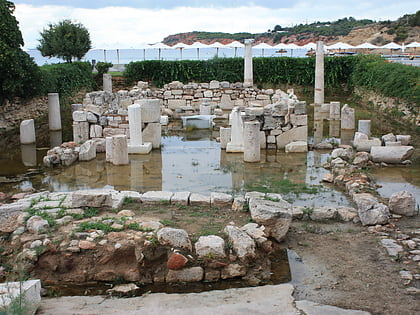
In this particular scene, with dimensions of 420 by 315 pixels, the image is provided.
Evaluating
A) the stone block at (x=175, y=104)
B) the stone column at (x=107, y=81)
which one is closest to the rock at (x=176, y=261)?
the stone block at (x=175, y=104)

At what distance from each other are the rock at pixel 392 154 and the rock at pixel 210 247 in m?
7.45

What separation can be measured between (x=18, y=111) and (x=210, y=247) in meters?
15.6

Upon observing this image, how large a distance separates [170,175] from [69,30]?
2143 centimetres

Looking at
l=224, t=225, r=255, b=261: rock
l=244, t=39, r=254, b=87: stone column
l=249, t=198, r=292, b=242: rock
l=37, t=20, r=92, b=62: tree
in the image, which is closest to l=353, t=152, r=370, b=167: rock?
l=249, t=198, r=292, b=242: rock

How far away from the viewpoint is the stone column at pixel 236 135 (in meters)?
13.7

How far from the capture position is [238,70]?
1163 inches

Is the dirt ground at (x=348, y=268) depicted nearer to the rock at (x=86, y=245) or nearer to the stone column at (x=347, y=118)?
the rock at (x=86, y=245)

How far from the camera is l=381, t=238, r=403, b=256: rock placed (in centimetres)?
650

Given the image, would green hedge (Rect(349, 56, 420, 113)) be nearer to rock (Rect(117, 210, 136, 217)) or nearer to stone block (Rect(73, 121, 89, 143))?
stone block (Rect(73, 121, 89, 143))

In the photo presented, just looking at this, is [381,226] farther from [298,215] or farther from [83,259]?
[83,259]

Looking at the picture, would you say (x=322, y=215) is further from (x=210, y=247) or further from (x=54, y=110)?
(x=54, y=110)

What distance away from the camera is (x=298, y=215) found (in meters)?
8.00

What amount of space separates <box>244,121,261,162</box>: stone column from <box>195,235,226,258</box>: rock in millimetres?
6330

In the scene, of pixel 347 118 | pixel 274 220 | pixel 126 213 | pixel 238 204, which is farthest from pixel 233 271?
pixel 347 118
